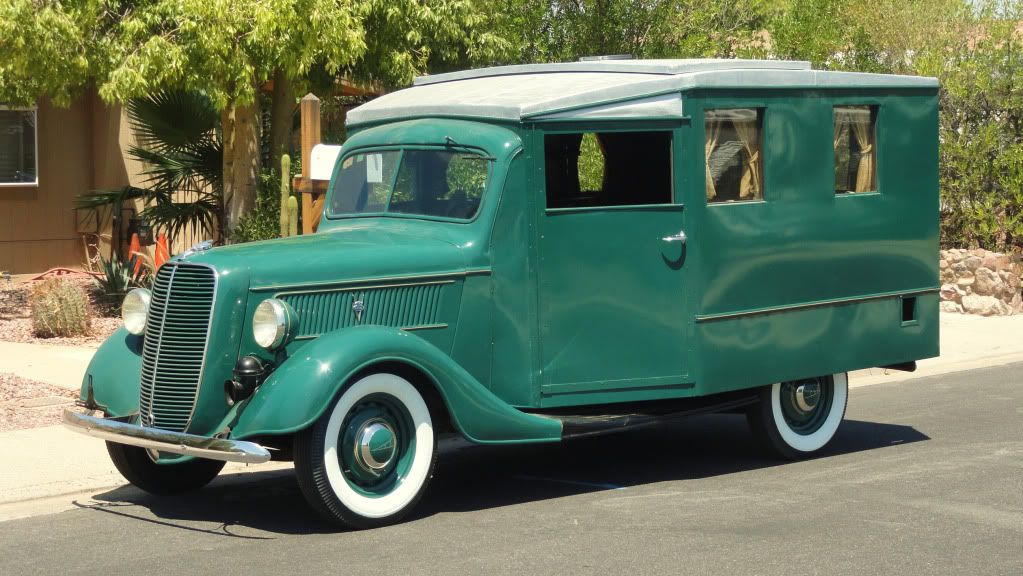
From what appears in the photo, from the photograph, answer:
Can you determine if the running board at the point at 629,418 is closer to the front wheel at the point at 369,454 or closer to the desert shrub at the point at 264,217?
the front wheel at the point at 369,454

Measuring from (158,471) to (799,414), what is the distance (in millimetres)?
4105

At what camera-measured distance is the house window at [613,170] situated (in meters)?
7.75

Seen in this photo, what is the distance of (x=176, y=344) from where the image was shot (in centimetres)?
677

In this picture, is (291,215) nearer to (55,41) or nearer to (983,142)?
(55,41)

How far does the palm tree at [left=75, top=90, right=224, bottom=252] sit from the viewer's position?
14.9 metres

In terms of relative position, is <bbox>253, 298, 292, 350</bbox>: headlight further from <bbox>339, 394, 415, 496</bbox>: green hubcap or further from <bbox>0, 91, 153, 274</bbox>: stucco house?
<bbox>0, 91, 153, 274</bbox>: stucco house

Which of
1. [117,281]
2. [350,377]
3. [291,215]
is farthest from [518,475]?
[117,281]

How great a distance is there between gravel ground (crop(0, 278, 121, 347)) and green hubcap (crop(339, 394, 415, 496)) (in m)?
7.24

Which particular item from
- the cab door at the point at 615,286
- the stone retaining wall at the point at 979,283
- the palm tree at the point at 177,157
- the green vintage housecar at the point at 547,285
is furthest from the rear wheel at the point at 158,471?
the stone retaining wall at the point at 979,283

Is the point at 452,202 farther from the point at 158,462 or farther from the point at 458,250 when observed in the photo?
the point at 158,462

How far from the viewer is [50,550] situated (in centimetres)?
645

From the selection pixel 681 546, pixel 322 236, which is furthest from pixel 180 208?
pixel 681 546

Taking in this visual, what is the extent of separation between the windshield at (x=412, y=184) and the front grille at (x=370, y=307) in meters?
0.59

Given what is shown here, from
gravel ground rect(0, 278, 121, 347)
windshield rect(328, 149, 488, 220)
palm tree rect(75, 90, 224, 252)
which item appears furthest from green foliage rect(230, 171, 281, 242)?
windshield rect(328, 149, 488, 220)
